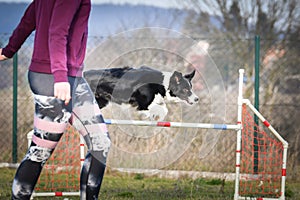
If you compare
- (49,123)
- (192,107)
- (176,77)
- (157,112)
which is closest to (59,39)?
(49,123)

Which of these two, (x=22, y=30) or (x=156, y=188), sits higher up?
(x=22, y=30)

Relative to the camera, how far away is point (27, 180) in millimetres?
2596

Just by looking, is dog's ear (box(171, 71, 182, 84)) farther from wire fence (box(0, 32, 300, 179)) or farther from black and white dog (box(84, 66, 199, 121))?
wire fence (box(0, 32, 300, 179))

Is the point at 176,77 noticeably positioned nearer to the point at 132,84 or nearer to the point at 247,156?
the point at 132,84

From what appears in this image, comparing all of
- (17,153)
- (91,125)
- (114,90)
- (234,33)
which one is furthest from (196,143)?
(234,33)

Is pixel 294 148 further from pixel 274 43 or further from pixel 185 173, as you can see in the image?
pixel 274 43

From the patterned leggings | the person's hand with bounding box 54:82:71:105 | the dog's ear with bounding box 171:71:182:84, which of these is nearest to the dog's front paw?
the dog's ear with bounding box 171:71:182:84

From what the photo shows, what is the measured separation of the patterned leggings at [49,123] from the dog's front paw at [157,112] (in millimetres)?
1048

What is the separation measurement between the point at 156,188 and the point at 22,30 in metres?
2.72

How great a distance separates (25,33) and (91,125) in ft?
1.84

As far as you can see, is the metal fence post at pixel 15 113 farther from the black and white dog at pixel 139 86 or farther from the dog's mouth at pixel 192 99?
the dog's mouth at pixel 192 99

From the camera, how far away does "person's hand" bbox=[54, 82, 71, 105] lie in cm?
245

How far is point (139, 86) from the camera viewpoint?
11.2 feet

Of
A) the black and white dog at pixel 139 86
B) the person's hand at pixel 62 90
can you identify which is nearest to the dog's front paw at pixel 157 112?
the black and white dog at pixel 139 86
